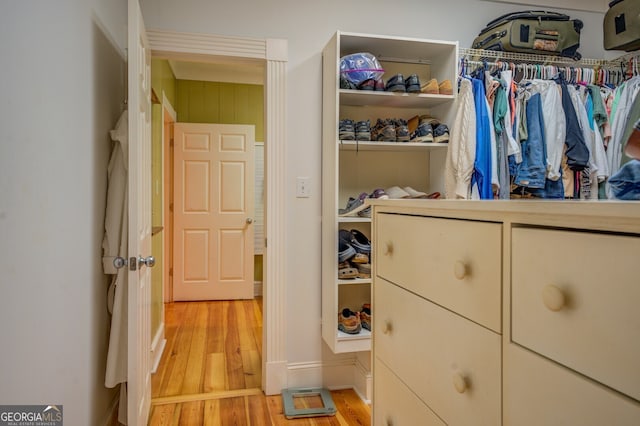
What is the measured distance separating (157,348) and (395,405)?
225cm

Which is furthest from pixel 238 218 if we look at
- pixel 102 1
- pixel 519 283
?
pixel 519 283

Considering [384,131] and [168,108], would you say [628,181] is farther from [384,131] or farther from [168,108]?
[168,108]

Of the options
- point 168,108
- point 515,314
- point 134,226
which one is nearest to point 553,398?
point 515,314

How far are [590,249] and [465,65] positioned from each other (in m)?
2.14

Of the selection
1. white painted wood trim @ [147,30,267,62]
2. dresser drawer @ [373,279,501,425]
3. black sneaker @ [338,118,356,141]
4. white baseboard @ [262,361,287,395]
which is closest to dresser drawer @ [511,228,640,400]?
dresser drawer @ [373,279,501,425]

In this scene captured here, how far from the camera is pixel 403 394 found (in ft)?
3.59

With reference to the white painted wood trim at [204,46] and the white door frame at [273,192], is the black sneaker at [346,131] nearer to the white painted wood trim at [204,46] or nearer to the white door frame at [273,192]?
the white door frame at [273,192]

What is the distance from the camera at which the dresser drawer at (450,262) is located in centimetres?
77

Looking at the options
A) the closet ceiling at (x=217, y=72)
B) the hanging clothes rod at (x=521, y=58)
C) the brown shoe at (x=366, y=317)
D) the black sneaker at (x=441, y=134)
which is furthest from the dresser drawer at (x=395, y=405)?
the closet ceiling at (x=217, y=72)

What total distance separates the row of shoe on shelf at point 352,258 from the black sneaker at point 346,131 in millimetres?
588

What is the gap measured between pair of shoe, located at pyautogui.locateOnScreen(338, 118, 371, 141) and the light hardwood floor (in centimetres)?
155

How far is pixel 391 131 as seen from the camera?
2271 millimetres

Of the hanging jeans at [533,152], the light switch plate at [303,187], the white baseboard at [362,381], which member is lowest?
the white baseboard at [362,381]

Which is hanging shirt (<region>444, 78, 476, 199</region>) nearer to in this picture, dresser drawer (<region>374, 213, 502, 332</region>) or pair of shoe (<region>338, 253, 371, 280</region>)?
pair of shoe (<region>338, 253, 371, 280</region>)
